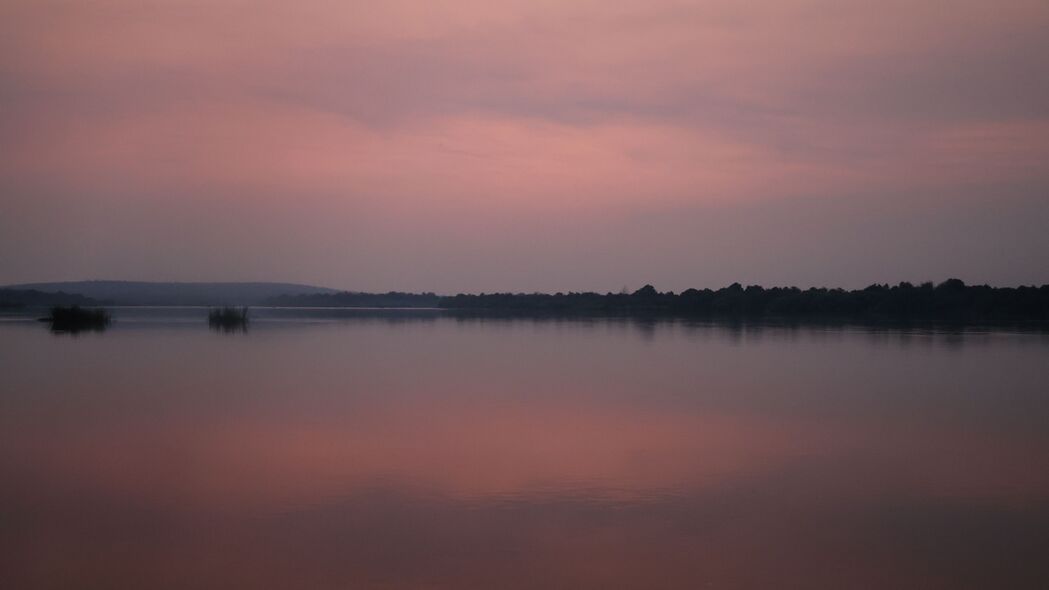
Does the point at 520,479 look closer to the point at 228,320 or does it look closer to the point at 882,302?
the point at 228,320

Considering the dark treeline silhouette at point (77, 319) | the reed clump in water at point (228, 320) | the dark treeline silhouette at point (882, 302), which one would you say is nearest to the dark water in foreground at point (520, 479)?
the dark treeline silhouette at point (77, 319)

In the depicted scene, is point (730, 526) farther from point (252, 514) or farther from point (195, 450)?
point (195, 450)

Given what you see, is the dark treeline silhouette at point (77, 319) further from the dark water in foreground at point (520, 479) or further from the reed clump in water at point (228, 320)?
the dark water in foreground at point (520, 479)

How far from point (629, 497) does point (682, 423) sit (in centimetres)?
330

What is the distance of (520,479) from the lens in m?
6.89

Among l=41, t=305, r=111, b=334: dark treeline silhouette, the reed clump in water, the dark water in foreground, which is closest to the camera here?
the dark water in foreground

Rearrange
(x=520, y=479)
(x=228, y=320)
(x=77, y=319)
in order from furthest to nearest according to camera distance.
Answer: (x=228, y=320) → (x=77, y=319) → (x=520, y=479)

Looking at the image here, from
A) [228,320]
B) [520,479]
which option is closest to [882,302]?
[228,320]

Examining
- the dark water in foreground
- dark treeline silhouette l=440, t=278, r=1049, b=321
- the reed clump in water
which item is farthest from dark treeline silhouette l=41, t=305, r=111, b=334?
dark treeline silhouette l=440, t=278, r=1049, b=321

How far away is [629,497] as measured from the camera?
21.0ft

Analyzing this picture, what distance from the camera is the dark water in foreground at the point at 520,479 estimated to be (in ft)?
16.5

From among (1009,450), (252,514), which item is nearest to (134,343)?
(252,514)

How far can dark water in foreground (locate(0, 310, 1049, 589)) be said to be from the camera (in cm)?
504

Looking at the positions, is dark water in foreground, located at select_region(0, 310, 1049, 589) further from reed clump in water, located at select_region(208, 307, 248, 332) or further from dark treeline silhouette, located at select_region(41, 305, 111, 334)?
reed clump in water, located at select_region(208, 307, 248, 332)
